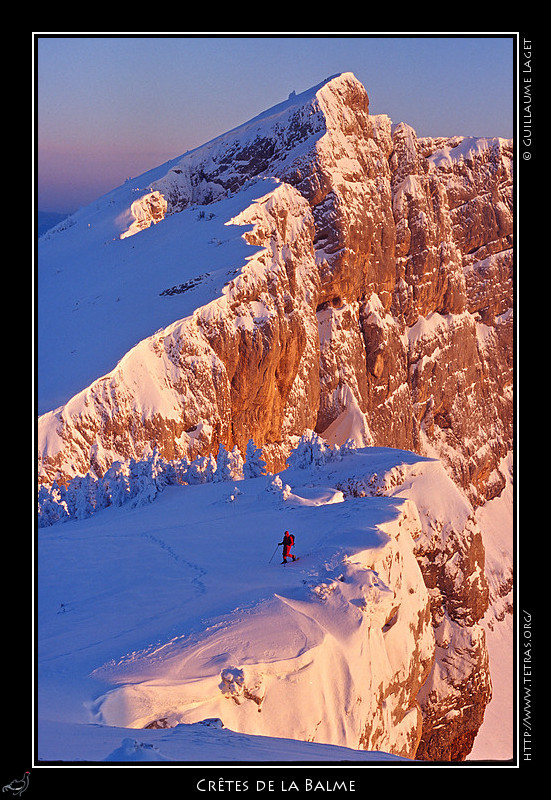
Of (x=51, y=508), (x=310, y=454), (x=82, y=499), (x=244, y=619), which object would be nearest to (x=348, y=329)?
(x=310, y=454)

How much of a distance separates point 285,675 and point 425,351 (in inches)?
3452

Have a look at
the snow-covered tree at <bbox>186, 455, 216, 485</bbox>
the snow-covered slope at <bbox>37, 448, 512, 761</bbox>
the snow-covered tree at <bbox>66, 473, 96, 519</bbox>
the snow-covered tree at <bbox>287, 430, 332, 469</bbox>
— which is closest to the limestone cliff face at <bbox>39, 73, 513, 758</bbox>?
the snow-covered tree at <bbox>66, 473, 96, 519</bbox>

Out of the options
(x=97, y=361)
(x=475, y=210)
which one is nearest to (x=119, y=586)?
(x=97, y=361)

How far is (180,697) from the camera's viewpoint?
45.6ft

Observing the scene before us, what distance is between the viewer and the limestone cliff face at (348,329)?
42.6 meters

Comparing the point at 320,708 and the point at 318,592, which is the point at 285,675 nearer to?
the point at 320,708

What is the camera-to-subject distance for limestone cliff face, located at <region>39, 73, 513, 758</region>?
4256 cm

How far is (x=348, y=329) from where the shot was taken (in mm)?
80438

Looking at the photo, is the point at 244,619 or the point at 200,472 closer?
the point at 244,619
